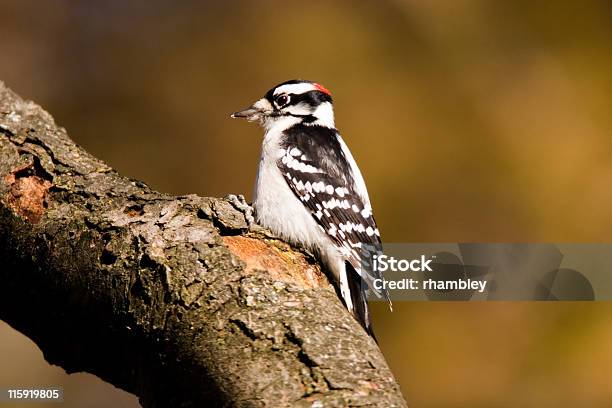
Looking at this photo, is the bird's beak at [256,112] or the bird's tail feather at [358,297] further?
the bird's beak at [256,112]

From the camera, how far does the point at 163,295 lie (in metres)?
2.67

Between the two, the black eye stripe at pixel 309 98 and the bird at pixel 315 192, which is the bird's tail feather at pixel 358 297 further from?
the black eye stripe at pixel 309 98

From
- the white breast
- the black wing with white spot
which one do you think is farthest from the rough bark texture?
the black wing with white spot

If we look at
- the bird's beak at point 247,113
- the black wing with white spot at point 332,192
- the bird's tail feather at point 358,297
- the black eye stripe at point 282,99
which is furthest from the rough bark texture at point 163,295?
the black eye stripe at point 282,99

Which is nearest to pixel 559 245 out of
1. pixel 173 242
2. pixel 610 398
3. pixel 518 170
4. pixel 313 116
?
pixel 518 170

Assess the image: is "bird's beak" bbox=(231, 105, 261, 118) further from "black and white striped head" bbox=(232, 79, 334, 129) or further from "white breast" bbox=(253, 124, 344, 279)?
"white breast" bbox=(253, 124, 344, 279)

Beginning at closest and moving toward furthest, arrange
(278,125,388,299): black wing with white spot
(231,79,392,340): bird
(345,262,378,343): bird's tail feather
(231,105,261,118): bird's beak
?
(345,262,378,343): bird's tail feather, (231,79,392,340): bird, (278,125,388,299): black wing with white spot, (231,105,261,118): bird's beak

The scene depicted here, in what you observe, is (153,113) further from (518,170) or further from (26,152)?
(26,152)

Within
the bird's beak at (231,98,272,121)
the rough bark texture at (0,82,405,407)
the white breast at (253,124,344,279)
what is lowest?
the rough bark texture at (0,82,405,407)

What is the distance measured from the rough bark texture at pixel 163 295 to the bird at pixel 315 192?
2.91ft

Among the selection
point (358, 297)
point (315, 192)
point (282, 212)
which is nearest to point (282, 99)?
point (315, 192)

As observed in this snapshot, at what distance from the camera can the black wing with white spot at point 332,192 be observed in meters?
4.28

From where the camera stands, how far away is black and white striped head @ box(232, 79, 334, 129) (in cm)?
518

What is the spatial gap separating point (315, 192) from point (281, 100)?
0.93 metres
